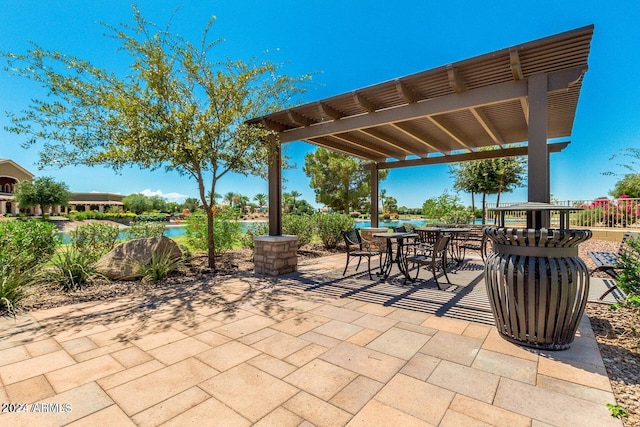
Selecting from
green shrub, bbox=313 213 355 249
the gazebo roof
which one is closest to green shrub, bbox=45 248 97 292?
the gazebo roof

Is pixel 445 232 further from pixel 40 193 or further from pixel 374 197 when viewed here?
pixel 40 193

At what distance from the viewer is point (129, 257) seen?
5289 mm

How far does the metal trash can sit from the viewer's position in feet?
7.93

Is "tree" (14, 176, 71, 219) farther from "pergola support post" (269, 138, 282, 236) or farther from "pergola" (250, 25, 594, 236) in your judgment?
"pergola" (250, 25, 594, 236)

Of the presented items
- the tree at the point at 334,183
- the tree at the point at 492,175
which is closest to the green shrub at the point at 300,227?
the tree at the point at 492,175

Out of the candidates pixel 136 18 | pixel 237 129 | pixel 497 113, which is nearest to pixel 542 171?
pixel 497 113

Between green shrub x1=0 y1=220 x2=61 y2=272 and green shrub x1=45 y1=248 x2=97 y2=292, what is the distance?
1.16ft

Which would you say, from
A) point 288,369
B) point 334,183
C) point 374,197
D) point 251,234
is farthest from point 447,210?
point 288,369

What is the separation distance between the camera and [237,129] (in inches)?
221

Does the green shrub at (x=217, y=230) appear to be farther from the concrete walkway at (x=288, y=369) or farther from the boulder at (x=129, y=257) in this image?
the concrete walkway at (x=288, y=369)

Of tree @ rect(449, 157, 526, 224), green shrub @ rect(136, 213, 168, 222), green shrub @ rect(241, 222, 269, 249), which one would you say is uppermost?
tree @ rect(449, 157, 526, 224)

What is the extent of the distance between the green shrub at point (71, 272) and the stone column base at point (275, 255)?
8.97ft

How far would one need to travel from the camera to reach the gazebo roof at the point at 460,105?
3.38 metres

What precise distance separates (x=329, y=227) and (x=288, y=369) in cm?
723
